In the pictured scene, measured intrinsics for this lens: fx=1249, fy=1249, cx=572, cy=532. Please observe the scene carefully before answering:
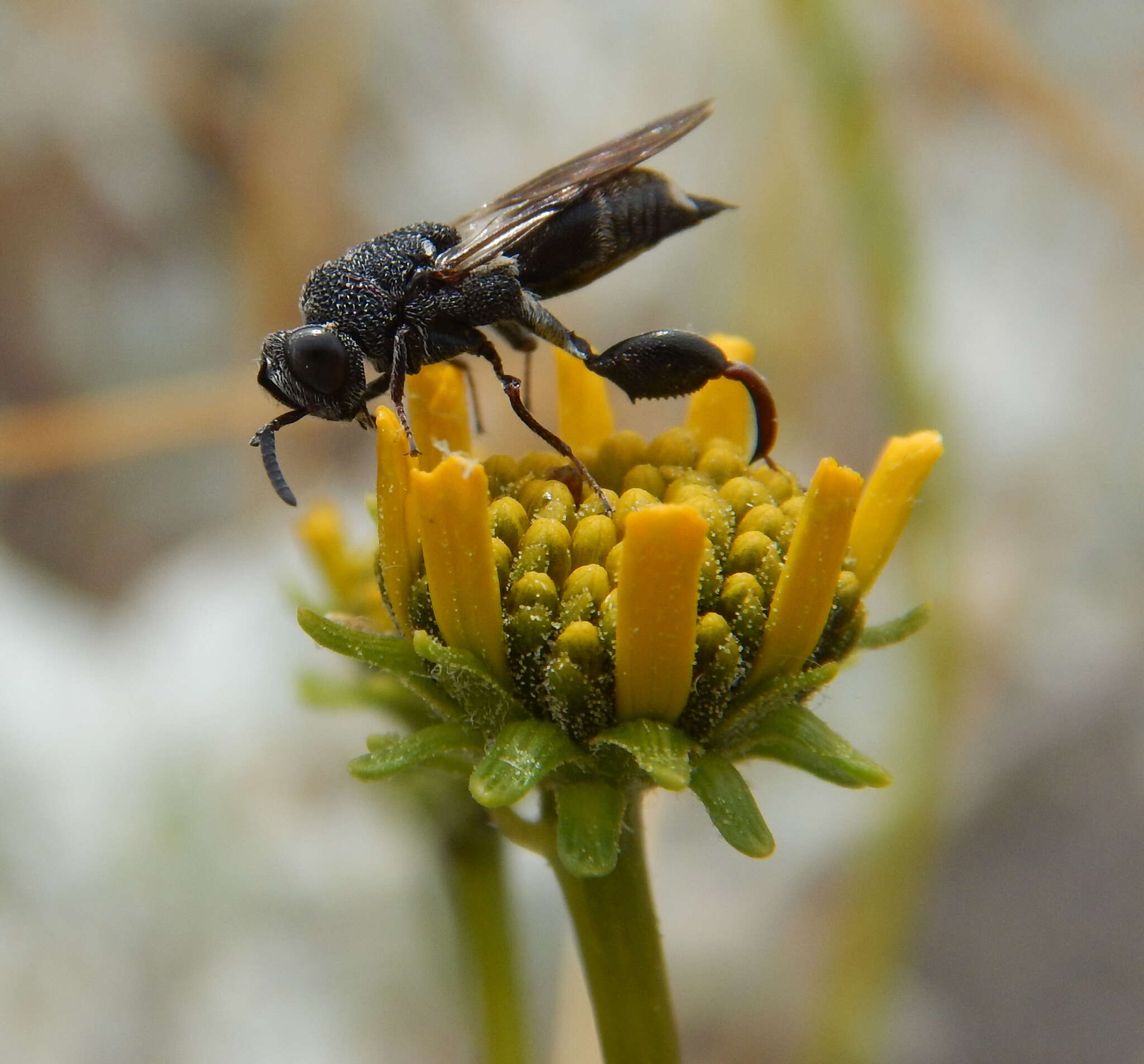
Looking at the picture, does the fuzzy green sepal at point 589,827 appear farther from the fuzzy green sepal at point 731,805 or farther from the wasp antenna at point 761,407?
the wasp antenna at point 761,407

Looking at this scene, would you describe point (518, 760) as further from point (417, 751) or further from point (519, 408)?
point (519, 408)

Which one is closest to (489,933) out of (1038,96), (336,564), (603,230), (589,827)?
(336,564)

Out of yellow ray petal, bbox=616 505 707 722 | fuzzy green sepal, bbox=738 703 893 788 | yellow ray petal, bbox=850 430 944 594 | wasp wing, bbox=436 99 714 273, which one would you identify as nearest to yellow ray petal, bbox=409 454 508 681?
yellow ray petal, bbox=616 505 707 722

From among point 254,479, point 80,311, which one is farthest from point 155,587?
point 80,311

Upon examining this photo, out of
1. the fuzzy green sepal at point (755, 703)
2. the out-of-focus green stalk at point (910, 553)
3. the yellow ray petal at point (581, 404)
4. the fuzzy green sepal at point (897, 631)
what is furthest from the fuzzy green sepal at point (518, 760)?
the out-of-focus green stalk at point (910, 553)

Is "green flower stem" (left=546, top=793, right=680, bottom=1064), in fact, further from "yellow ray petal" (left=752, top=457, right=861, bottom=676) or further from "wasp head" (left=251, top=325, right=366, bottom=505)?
"wasp head" (left=251, top=325, right=366, bottom=505)
